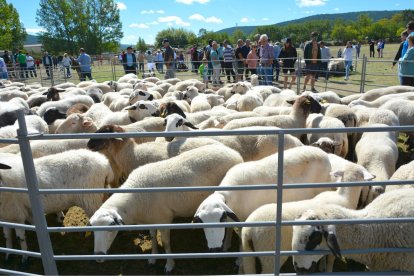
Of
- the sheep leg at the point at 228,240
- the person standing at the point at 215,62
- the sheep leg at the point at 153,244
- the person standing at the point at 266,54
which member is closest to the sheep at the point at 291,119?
the sheep leg at the point at 228,240

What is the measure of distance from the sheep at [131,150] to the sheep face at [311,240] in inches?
95.7

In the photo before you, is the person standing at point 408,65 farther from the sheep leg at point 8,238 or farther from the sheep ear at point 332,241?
the sheep leg at point 8,238

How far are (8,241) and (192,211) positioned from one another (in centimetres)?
238

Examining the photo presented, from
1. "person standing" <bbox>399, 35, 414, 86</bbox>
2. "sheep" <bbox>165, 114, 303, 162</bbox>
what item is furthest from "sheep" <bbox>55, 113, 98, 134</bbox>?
"person standing" <bbox>399, 35, 414, 86</bbox>

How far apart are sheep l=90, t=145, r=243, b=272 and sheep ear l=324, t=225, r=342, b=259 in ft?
6.08

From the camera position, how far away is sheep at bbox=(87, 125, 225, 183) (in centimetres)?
521

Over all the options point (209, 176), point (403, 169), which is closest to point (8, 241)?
point (209, 176)

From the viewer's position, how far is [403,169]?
4.31 meters

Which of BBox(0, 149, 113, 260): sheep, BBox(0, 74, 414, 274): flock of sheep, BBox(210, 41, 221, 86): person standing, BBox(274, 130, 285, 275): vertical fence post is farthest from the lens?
BBox(210, 41, 221, 86): person standing

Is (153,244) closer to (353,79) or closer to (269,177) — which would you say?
(269,177)

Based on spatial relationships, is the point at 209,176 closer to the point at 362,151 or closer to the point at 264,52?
the point at 362,151

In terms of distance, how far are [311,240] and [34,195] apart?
A: 217 cm

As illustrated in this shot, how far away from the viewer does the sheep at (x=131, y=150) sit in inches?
205

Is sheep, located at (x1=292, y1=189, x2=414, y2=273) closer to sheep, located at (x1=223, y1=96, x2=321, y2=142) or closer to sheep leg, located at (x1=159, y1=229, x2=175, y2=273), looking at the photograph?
sheep leg, located at (x1=159, y1=229, x2=175, y2=273)
